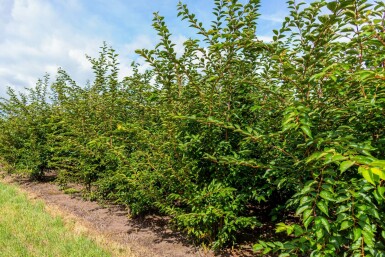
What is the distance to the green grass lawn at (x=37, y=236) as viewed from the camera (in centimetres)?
419

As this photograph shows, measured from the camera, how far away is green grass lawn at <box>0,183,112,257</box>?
4191mm

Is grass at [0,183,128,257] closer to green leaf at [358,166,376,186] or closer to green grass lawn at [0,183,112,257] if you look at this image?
green grass lawn at [0,183,112,257]

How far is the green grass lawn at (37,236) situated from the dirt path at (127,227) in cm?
49

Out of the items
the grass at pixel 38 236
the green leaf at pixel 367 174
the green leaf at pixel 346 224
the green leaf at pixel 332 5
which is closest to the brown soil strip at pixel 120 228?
the grass at pixel 38 236

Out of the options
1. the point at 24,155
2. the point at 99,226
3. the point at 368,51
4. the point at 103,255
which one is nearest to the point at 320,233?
the point at 368,51

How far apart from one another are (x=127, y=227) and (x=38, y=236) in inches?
60.6

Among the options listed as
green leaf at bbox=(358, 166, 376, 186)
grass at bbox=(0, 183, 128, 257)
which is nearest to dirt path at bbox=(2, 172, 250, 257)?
grass at bbox=(0, 183, 128, 257)

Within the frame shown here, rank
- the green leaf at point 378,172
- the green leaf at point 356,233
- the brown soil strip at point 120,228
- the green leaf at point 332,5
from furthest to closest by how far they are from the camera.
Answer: the brown soil strip at point 120,228, the green leaf at point 332,5, the green leaf at point 356,233, the green leaf at point 378,172

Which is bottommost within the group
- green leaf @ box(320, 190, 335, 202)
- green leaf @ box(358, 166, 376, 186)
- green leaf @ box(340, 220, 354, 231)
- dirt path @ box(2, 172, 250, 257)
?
dirt path @ box(2, 172, 250, 257)

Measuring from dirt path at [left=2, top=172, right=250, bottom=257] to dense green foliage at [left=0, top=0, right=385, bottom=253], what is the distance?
391 mm

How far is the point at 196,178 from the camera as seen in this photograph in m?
4.11

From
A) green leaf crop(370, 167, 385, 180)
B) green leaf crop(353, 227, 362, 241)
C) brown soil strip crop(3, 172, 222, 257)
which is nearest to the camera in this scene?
green leaf crop(370, 167, 385, 180)

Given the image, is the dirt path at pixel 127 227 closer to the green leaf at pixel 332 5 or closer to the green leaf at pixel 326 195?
the green leaf at pixel 326 195

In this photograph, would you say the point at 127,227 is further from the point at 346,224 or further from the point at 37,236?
the point at 346,224
